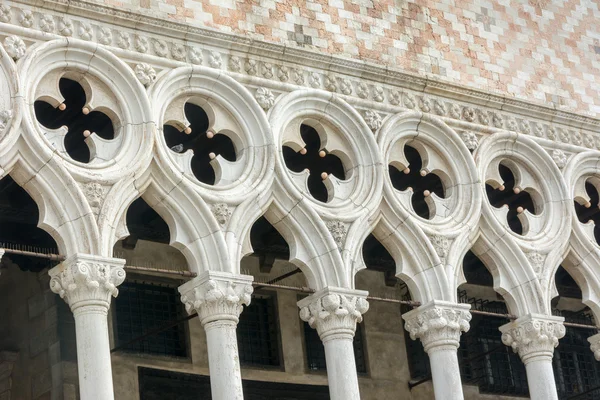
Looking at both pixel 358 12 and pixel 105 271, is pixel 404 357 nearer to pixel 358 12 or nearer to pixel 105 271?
pixel 358 12

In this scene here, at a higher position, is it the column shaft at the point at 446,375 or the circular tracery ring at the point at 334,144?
the circular tracery ring at the point at 334,144

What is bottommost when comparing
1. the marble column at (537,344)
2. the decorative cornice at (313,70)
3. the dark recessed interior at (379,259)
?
the marble column at (537,344)

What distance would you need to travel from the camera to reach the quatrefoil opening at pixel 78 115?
1467cm

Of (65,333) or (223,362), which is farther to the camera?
(65,333)

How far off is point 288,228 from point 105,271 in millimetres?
2427

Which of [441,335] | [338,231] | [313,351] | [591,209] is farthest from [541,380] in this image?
[313,351]

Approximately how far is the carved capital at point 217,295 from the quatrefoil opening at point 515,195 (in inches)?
155

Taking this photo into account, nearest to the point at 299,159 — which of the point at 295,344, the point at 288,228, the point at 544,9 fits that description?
the point at 288,228

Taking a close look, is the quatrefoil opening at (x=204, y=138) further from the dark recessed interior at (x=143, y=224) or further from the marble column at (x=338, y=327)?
the marble column at (x=338, y=327)

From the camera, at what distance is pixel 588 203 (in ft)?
60.3

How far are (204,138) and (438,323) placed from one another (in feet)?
10.5

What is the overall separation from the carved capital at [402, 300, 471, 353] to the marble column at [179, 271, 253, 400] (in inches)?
92.7

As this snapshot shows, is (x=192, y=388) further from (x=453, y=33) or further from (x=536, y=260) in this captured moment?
(x=453, y=33)

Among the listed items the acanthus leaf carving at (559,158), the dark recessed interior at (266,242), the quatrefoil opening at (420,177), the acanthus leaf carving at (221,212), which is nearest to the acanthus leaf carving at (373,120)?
the quatrefoil opening at (420,177)
